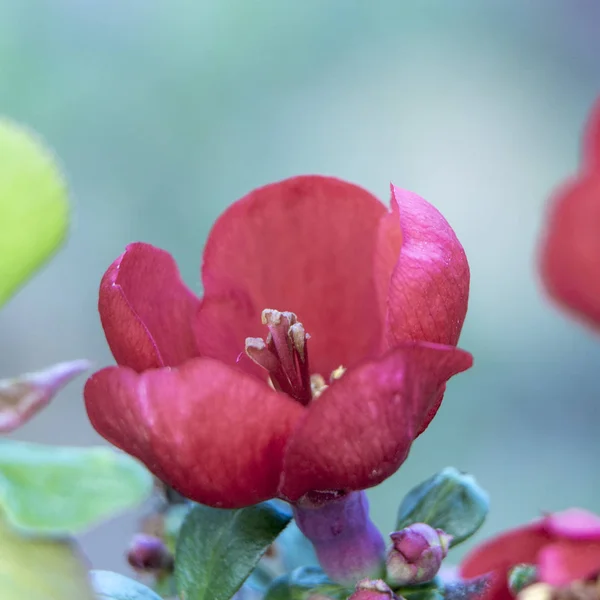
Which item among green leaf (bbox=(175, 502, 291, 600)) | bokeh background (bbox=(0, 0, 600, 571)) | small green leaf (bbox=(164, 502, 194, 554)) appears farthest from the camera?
bokeh background (bbox=(0, 0, 600, 571))

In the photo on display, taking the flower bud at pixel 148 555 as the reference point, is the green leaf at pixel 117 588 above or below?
→ above

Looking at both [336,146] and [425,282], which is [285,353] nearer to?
[425,282]

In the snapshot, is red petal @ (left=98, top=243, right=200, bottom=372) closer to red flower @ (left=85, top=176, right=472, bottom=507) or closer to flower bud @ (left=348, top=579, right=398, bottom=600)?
red flower @ (left=85, top=176, right=472, bottom=507)

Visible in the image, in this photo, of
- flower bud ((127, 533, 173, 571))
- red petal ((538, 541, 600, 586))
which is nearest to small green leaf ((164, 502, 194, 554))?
flower bud ((127, 533, 173, 571))

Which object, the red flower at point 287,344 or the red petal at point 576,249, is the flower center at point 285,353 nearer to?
the red flower at point 287,344

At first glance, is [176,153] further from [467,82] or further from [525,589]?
[525,589]

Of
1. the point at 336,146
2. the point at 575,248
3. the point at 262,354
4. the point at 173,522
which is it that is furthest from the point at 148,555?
the point at 336,146

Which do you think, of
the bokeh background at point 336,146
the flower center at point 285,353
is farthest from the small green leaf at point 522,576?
the bokeh background at point 336,146

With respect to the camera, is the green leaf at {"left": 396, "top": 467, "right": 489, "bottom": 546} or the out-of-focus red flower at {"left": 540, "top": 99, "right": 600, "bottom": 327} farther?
the green leaf at {"left": 396, "top": 467, "right": 489, "bottom": 546}

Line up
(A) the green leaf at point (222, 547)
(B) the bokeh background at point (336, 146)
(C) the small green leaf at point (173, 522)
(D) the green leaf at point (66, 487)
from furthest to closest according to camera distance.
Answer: (B) the bokeh background at point (336, 146), (C) the small green leaf at point (173, 522), (A) the green leaf at point (222, 547), (D) the green leaf at point (66, 487)
